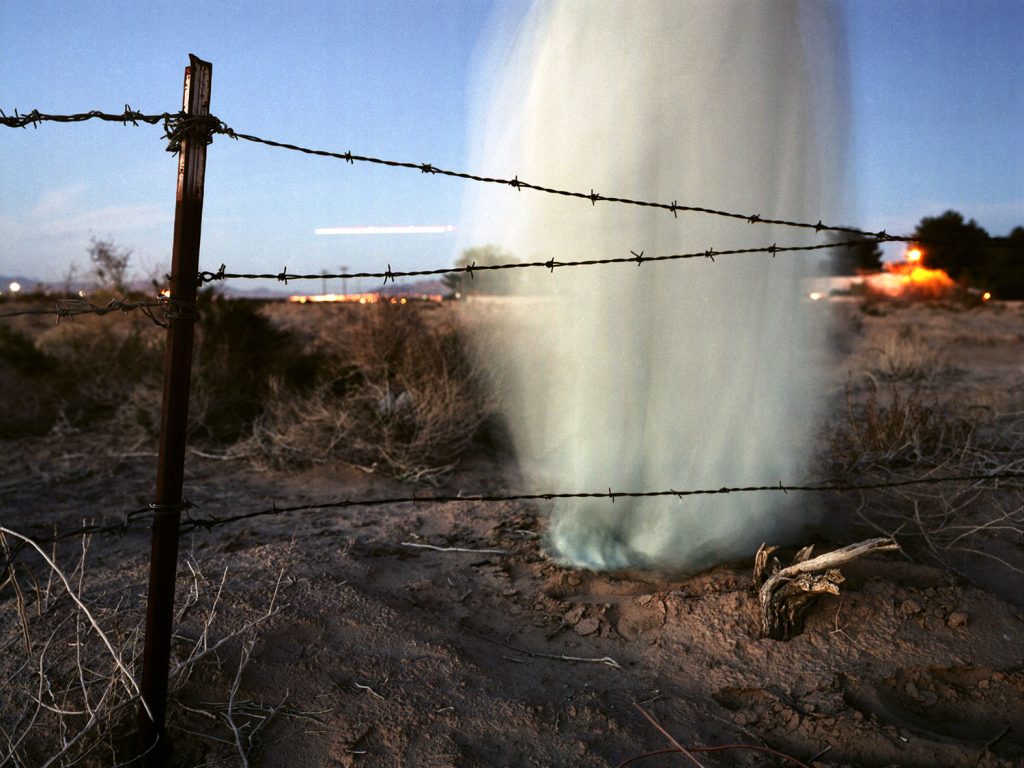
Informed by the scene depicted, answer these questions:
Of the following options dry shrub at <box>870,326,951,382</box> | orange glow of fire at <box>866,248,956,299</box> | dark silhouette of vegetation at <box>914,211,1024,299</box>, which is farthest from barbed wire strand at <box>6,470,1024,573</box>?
orange glow of fire at <box>866,248,956,299</box>

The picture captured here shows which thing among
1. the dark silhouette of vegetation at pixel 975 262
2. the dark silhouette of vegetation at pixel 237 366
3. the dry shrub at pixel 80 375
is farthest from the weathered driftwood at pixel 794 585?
the dark silhouette of vegetation at pixel 975 262

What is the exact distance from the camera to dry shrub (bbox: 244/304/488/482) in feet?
28.0

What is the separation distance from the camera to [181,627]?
3.82m

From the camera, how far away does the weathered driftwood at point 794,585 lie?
3.92 m

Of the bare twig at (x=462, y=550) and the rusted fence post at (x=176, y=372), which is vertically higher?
the rusted fence post at (x=176, y=372)

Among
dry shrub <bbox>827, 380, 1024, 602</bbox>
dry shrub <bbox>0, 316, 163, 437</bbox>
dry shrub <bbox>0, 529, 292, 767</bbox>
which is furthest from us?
dry shrub <bbox>0, 316, 163, 437</bbox>

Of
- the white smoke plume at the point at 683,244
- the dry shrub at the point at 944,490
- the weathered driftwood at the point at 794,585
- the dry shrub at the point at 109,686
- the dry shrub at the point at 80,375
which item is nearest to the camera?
the dry shrub at the point at 109,686

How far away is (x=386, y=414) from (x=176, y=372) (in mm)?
6134

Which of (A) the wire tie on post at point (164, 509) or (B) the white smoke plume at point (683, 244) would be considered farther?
(B) the white smoke plume at point (683, 244)

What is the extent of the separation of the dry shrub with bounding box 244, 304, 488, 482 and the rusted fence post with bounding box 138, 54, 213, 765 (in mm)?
5303

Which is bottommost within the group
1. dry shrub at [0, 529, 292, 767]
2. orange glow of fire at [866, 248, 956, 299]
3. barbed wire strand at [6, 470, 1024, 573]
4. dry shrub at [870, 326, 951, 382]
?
dry shrub at [0, 529, 292, 767]

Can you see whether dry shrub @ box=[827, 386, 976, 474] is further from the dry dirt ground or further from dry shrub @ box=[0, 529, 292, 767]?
dry shrub @ box=[0, 529, 292, 767]

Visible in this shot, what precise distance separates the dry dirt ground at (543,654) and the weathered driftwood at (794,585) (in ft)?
0.33

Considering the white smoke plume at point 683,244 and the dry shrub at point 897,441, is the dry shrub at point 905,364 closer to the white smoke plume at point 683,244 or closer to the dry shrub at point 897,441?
the dry shrub at point 897,441
